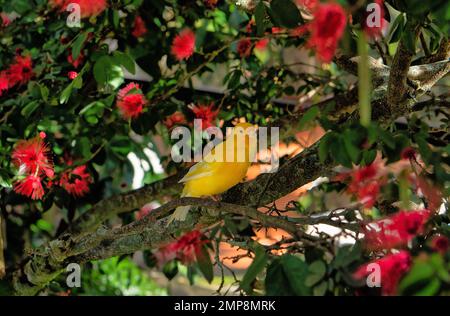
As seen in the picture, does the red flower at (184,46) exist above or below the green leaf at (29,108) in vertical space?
above

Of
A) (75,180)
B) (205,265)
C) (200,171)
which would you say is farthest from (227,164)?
(75,180)

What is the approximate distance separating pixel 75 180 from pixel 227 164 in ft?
1.82

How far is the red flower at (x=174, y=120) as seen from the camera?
5.20ft

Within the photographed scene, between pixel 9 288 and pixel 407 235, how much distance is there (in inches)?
42.4

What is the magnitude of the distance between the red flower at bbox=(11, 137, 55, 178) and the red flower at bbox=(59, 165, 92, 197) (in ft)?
0.34

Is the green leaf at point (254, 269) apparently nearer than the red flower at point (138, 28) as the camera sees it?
Yes

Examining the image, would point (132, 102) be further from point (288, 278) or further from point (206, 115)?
point (288, 278)

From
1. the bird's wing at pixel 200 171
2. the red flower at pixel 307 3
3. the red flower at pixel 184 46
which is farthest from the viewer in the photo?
the red flower at pixel 184 46

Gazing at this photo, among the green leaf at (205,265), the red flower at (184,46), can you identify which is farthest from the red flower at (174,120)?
the green leaf at (205,265)

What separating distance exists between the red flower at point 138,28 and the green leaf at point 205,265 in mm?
739

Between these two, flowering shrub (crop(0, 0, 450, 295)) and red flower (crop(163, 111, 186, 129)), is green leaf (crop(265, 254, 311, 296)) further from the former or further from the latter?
red flower (crop(163, 111, 186, 129))

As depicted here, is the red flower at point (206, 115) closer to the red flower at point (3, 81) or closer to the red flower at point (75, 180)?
the red flower at point (75, 180)

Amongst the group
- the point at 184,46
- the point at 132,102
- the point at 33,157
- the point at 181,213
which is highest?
the point at 184,46

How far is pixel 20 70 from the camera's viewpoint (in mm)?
A: 1567
